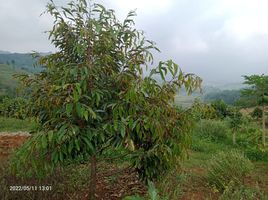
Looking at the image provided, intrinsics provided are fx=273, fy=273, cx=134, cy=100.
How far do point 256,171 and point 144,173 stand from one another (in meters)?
3.34

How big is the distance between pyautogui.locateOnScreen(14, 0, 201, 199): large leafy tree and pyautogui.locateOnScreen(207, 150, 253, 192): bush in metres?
1.55

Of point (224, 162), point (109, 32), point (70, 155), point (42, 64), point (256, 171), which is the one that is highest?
point (109, 32)

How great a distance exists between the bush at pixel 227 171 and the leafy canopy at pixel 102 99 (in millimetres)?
1546

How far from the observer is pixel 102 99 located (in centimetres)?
262

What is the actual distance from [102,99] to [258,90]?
551 centimetres

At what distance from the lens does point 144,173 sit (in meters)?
3.03

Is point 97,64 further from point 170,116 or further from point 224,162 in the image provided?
point 224,162

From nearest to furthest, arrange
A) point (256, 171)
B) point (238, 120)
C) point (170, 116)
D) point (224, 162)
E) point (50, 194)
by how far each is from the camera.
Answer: point (170, 116) → point (50, 194) → point (224, 162) → point (256, 171) → point (238, 120)

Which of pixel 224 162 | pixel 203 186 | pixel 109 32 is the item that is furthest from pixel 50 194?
pixel 224 162

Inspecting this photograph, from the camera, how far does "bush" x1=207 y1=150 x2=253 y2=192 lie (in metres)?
4.05
